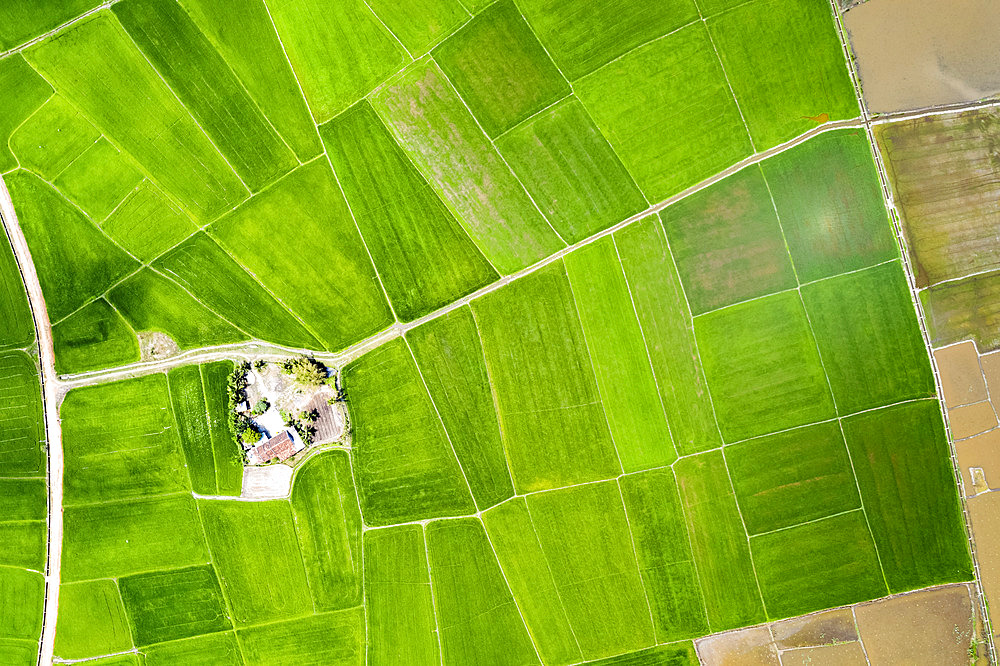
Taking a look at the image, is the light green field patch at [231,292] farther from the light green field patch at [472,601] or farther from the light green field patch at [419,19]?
the light green field patch at [419,19]

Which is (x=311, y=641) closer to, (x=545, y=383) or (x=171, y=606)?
(x=171, y=606)

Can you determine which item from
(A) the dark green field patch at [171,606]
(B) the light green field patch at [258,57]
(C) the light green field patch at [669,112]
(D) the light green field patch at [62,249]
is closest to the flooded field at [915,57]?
(C) the light green field patch at [669,112]

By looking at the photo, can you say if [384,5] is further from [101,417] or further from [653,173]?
[101,417]

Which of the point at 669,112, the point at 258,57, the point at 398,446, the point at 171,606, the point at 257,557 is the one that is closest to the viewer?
the point at 669,112

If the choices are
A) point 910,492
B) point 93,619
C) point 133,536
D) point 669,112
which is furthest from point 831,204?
point 93,619

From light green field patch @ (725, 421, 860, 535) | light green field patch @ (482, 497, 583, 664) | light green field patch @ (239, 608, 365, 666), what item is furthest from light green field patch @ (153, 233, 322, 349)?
light green field patch @ (725, 421, 860, 535)

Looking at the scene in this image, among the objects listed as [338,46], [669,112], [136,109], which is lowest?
[669,112]

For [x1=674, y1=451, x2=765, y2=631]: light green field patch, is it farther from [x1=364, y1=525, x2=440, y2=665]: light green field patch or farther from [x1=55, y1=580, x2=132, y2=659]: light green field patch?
[x1=55, y1=580, x2=132, y2=659]: light green field patch
